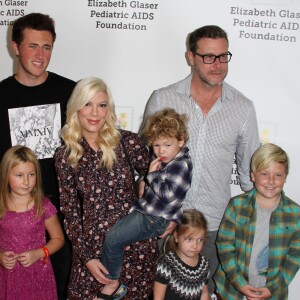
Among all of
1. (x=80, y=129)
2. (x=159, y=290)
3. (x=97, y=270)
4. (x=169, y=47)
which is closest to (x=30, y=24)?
(x=80, y=129)

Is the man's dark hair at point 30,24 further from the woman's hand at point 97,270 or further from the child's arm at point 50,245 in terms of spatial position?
the woman's hand at point 97,270

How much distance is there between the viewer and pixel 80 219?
2.99 m

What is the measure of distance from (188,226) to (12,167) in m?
1.20

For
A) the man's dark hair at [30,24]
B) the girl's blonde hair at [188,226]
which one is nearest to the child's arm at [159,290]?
the girl's blonde hair at [188,226]

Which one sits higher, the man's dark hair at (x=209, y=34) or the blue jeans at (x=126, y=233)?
the man's dark hair at (x=209, y=34)

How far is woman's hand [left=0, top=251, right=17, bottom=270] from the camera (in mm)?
3082

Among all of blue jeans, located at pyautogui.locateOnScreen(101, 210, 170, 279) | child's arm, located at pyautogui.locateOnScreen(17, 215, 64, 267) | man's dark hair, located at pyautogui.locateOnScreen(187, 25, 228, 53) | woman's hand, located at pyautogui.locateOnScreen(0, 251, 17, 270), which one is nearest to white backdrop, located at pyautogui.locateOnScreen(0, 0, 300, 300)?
man's dark hair, located at pyautogui.locateOnScreen(187, 25, 228, 53)

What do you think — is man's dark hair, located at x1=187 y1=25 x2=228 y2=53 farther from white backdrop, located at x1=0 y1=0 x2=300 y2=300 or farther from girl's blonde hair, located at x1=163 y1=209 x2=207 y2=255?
girl's blonde hair, located at x1=163 y1=209 x2=207 y2=255

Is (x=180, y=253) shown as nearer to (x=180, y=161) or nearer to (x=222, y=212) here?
(x=222, y=212)

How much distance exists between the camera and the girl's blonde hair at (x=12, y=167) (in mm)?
3107

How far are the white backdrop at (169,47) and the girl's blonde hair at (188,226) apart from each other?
→ 0.96 metres

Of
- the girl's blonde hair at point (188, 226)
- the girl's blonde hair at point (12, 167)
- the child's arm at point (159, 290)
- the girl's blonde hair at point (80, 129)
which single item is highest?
the girl's blonde hair at point (80, 129)

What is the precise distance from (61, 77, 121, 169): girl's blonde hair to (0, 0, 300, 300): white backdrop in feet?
3.71

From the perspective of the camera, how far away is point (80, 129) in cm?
299
